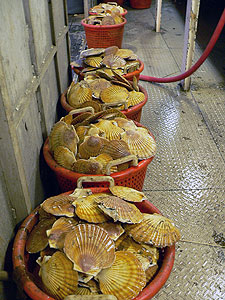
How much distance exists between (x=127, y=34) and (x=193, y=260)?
4.75 meters

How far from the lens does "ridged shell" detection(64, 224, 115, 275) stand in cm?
115

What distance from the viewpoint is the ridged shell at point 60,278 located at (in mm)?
1130

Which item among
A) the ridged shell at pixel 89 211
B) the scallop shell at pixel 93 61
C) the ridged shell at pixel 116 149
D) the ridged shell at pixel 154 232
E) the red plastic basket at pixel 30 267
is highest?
the scallop shell at pixel 93 61

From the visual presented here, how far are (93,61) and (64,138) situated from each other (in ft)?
4.37

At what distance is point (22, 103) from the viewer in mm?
1458

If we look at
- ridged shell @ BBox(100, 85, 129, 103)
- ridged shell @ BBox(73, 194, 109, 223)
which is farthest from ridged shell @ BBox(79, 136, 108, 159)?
ridged shell @ BBox(100, 85, 129, 103)

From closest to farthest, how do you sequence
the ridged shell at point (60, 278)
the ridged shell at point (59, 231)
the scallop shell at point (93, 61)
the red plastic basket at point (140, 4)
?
the ridged shell at point (60, 278)
the ridged shell at point (59, 231)
the scallop shell at point (93, 61)
the red plastic basket at point (140, 4)

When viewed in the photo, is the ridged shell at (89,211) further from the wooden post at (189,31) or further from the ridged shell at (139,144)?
the wooden post at (189,31)

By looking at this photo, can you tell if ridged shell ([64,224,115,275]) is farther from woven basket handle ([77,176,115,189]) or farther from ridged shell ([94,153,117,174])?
ridged shell ([94,153,117,174])

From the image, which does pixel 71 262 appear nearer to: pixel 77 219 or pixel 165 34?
pixel 77 219

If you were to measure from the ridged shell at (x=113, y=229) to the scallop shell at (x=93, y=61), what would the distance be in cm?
181

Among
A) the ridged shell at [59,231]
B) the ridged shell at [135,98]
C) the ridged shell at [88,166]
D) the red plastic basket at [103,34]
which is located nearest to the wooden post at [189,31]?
the red plastic basket at [103,34]

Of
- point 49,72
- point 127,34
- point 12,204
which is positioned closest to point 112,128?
point 49,72

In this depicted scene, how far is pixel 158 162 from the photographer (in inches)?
101
